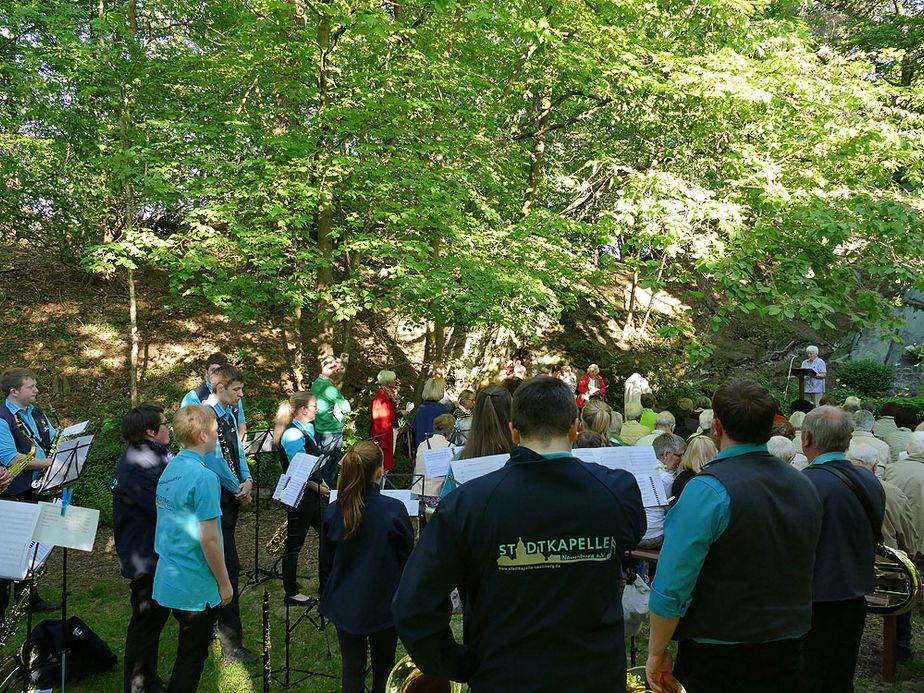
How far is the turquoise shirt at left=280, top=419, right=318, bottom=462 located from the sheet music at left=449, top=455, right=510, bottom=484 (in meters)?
2.41

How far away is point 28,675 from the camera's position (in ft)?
12.7

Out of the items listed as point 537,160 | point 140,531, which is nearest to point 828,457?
point 140,531

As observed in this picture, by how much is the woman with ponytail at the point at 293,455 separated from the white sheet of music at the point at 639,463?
8.56 ft

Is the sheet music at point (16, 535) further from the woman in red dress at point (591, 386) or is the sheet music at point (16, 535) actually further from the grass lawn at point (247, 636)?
the woman in red dress at point (591, 386)

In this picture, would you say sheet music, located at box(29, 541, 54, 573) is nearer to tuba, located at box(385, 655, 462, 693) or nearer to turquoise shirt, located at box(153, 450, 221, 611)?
turquoise shirt, located at box(153, 450, 221, 611)

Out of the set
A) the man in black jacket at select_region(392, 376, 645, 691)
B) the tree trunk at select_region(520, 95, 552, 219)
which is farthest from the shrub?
the man in black jacket at select_region(392, 376, 645, 691)

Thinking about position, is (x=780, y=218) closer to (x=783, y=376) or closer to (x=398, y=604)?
(x=398, y=604)

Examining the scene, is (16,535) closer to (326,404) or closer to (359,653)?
(359,653)

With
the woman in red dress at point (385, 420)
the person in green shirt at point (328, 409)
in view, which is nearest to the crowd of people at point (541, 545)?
the person in green shirt at point (328, 409)

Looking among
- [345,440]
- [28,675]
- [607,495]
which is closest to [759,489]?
[607,495]

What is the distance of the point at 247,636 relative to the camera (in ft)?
17.0

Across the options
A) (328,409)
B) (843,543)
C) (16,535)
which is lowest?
(328,409)

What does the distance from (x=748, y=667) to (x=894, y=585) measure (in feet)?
7.51

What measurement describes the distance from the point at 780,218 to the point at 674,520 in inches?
269
